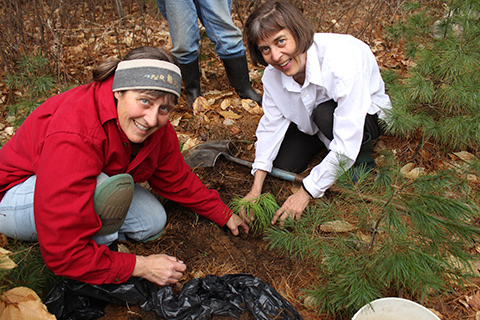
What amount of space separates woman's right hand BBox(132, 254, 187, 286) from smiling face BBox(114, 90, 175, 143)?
1.92 feet

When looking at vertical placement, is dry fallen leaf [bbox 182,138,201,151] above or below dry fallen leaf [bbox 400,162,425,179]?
above

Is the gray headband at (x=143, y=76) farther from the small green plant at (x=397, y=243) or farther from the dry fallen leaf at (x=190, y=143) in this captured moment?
the dry fallen leaf at (x=190, y=143)

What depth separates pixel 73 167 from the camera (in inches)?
51.1

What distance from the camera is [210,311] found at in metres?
1.59

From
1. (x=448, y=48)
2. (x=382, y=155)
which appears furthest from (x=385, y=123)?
(x=448, y=48)

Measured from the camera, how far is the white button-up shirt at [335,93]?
6.14 feet

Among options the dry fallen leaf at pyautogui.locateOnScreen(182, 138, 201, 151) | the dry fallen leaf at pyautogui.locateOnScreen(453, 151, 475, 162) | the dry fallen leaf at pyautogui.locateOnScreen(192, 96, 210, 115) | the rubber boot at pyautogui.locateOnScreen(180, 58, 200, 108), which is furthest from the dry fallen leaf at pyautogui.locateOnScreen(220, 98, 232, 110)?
the dry fallen leaf at pyautogui.locateOnScreen(453, 151, 475, 162)

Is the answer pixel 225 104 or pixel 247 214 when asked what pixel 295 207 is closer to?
pixel 247 214

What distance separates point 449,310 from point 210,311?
1164 millimetres

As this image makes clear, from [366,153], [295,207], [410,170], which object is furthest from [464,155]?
[295,207]

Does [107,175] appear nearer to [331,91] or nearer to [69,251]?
[69,251]

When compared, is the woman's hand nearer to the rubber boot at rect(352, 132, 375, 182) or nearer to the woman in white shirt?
the woman in white shirt

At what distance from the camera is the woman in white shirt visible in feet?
6.03

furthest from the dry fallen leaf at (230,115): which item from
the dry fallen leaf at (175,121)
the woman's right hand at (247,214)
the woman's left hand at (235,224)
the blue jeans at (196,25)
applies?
the woman's left hand at (235,224)
